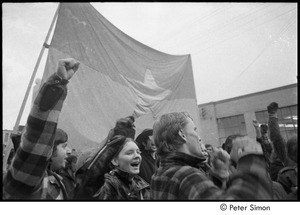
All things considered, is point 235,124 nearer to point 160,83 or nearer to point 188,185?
point 160,83

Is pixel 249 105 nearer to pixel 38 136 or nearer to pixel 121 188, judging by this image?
pixel 121 188

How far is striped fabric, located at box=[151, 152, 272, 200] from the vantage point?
59 centimetres

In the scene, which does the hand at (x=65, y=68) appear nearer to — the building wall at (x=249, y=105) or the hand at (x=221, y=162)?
the hand at (x=221, y=162)

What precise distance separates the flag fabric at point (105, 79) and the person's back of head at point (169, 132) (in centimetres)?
101

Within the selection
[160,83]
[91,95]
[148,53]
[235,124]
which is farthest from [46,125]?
[235,124]

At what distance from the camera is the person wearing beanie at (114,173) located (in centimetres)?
96

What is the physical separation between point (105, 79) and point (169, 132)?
1.58 m

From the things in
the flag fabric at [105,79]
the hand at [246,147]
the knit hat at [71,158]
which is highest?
the flag fabric at [105,79]

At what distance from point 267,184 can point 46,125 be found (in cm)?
71

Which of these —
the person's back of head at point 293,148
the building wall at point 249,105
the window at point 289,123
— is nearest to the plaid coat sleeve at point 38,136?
the person's back of head at point 293,148

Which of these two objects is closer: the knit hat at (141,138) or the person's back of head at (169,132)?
the person's back of head at (169,132)

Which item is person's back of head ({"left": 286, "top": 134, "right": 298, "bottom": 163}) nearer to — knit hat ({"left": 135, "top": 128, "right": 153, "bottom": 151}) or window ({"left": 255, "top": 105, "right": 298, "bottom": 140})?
window ({"left": 255, "top": 105, "right": 298, "bottom": 140})

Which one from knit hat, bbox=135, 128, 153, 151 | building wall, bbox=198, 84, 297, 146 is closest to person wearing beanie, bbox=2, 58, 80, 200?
knit hat, bbox=135, 128, 153, 151

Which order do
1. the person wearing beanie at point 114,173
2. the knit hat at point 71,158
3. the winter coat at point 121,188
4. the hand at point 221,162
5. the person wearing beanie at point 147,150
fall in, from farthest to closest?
1. the knit hat at point 71,158
2. the person wearing beanie at point 147,150
3. the winter coat at point 121,188
4. the person wearing beanie at point 114,173
5. the hand at point 221,162
